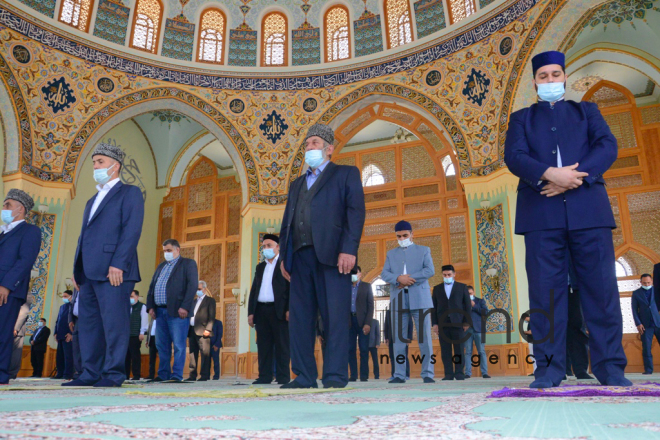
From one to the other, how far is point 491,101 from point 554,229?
7.36m

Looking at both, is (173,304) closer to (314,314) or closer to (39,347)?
(314,314)

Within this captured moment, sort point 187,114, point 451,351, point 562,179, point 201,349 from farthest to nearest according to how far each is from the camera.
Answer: point 187,114 < point 201,349 < point 451,351 < point 562,179

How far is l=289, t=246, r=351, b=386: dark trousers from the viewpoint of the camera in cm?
302

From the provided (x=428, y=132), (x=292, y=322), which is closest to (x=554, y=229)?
(x=292, y=322)

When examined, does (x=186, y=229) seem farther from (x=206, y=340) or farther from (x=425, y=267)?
(x=425, y=267)

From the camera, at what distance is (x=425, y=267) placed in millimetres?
5188

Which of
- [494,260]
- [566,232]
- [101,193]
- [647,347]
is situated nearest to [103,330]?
[101,193]

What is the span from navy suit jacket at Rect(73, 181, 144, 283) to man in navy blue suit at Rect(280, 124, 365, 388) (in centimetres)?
104

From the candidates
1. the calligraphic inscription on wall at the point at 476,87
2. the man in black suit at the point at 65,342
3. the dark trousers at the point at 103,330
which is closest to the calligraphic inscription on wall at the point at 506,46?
the calligraphic inscription on wall at the point at 476,87

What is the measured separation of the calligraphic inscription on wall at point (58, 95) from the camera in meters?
9.88

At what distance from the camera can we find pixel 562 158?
278 centimetres

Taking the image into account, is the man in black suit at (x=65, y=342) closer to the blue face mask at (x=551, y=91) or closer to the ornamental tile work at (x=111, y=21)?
the ornamental tile work at (x=111, y=21)

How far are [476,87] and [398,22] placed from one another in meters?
2.46

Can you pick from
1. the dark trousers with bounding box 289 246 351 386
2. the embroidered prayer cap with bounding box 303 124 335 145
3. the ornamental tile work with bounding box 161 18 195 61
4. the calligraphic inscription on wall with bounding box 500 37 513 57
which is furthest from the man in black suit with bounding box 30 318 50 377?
the calligraphic inscription on wall with bounding box 500 37 513 57
